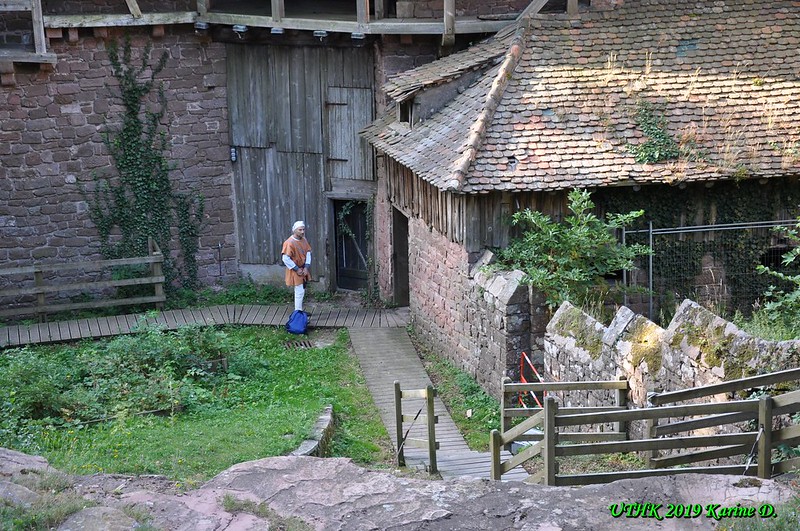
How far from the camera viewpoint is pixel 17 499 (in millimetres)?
7332

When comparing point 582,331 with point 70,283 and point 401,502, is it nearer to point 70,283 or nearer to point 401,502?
point 401,502

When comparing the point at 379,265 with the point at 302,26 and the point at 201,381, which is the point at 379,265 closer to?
the point at 302,26

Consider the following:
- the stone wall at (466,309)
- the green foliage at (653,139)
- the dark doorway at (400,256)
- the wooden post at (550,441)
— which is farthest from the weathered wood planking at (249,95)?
the wooden post at (550,441)

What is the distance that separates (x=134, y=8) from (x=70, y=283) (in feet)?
16.4

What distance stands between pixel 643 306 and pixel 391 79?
5.61 meters

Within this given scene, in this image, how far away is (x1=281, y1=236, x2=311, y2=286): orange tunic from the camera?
56.0 ft

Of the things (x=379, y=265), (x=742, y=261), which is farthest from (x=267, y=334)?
(x=742, y=261)

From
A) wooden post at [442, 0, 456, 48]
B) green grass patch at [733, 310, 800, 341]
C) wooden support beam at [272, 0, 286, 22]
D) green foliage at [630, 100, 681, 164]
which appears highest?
wooden support beam at [272, 0, 286, 22]

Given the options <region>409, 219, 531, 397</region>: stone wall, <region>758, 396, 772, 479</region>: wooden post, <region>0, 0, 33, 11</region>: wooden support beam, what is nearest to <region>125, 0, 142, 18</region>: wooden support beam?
<region>0, 0, 33, 11</region>: wooden support beam

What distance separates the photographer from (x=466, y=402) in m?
13.8

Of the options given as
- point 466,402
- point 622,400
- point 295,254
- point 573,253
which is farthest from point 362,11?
point 622,400

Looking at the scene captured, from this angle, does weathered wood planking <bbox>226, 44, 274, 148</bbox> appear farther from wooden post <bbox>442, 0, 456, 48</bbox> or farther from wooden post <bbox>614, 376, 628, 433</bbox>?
wooden post <bbox>614, 376, 628, 433</bbox>

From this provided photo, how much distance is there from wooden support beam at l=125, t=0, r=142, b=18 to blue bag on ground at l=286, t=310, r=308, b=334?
5816mm

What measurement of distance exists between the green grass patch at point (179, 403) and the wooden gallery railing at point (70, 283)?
4.34 feet
